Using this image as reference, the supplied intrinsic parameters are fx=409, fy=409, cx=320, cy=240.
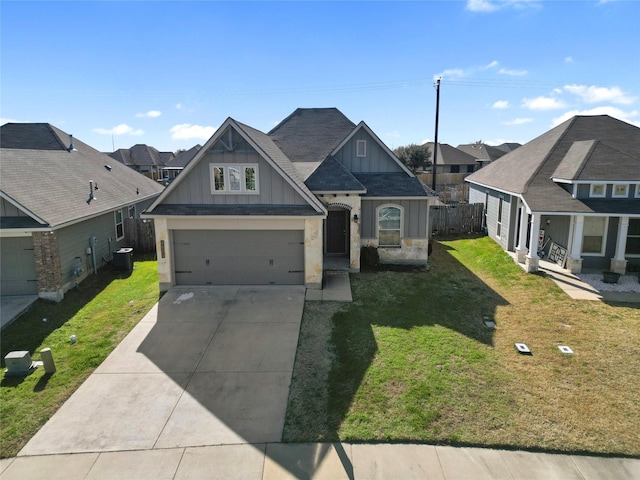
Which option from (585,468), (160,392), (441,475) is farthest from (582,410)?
(160,392)

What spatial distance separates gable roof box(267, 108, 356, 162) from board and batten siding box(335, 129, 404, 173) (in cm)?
213

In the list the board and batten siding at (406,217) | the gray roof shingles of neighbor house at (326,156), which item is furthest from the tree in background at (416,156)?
the board and batten siding at (406,217)

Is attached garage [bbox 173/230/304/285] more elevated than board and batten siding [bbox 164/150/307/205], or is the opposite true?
board and batten siding [bbox 164/150/307/205]

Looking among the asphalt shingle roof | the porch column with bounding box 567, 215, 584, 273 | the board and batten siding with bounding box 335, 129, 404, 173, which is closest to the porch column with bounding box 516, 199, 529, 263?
the porch column with bounding box 567, 215, 584, 273

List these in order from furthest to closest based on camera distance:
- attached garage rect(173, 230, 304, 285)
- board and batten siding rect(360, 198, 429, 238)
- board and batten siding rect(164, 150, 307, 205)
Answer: board and batten siding rect(360, 198, 429, 238) < attached garage rect(173, 230, 304, 285) < board and batten siding rect(164, 150, 307, 205)

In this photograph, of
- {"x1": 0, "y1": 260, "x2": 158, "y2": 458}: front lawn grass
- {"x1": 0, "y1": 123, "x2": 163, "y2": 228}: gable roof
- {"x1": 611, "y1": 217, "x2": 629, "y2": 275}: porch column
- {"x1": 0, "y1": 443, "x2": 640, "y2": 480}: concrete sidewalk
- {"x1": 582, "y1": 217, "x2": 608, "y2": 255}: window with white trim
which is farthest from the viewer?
{"x1": 582, "y1": 217, "x2": 608, "y2": 255}: window with white trim

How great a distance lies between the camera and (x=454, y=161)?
178 ft

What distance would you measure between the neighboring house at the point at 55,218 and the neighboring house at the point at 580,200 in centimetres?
1688

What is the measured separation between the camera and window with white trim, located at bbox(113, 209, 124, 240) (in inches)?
750

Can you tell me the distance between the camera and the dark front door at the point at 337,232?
59.2 ft

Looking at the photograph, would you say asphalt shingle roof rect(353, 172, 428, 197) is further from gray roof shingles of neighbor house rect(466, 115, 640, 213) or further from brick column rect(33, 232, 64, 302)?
brick column rect(33, 232, 64, 302)

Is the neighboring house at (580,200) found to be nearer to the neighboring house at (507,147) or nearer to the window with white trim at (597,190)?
the window with white trim at (597,190)

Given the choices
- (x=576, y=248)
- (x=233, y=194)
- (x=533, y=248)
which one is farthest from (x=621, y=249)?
(x=233, y=194)

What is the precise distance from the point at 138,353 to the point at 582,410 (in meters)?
9.62
